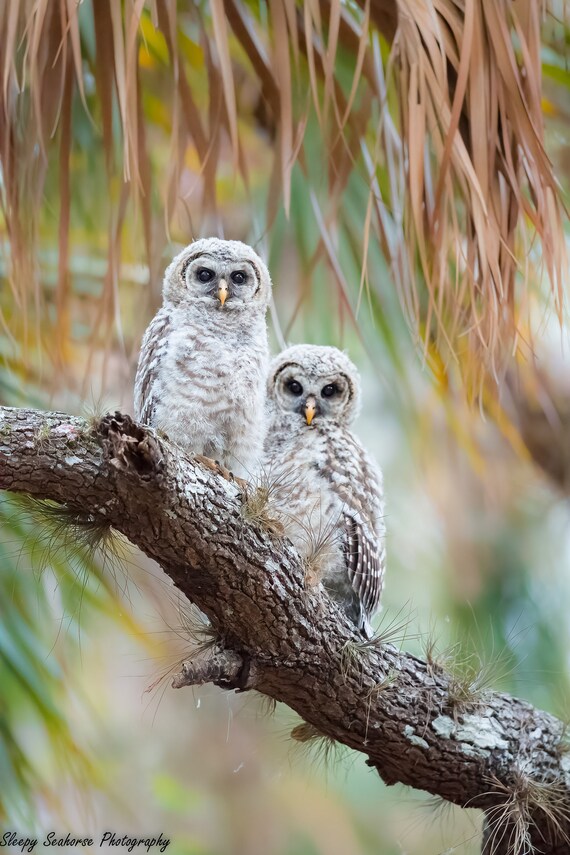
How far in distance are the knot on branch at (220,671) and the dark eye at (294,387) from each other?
805 mm

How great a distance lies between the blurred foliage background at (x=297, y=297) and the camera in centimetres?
224

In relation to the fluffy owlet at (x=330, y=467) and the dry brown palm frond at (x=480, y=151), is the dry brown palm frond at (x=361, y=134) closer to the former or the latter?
the dry brown palm frond at (x=480, y=151)

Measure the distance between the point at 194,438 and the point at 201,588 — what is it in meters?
0.42

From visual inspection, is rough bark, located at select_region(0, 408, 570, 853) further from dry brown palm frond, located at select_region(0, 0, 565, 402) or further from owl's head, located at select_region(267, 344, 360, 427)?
dry brown palm frond, located at select_region(0, 0, 565, 402)

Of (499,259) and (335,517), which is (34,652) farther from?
(499,259)

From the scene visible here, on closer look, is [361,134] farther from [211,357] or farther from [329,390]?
[211,357]

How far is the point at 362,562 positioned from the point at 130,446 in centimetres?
90

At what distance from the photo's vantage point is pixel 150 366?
2.06 m

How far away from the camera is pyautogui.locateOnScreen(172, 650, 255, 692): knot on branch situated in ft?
5.16

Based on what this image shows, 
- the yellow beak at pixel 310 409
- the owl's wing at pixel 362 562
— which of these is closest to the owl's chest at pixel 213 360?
the yellow beak at pixel 310 409

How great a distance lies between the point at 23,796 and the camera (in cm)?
242

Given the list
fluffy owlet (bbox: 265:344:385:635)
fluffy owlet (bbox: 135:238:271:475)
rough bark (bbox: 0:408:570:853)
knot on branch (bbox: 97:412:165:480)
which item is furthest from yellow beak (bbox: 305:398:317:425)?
knot on branch (bbox: 97:412:165:480)

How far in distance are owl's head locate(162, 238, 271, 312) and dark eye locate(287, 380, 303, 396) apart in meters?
0.26

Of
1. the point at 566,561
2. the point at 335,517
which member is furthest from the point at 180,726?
the point at 335,517
